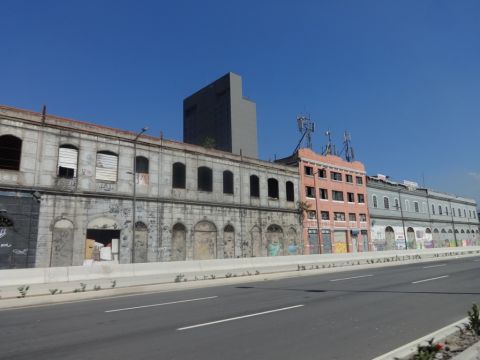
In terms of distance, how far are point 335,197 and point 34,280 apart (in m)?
38.7

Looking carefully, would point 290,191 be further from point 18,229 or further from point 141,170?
point 18,229

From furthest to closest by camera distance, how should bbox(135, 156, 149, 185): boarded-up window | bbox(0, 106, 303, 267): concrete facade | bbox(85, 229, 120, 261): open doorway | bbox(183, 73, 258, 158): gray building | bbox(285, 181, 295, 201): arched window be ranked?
bbox(183, 73, 258, 158): gray building, bbox(285, 181, 295, 201): arched window, bbox(135, 156, 149, 185): boarded-up window, bbox(85, 229, 120, 261): open doorway, bbox(0, 106, 303, 267): concrete facade

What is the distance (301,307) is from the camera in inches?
421

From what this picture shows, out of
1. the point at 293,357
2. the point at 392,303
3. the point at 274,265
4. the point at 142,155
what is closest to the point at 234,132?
the point at 142,155

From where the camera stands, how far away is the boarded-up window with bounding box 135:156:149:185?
97.5ft

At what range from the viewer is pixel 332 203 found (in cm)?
4719

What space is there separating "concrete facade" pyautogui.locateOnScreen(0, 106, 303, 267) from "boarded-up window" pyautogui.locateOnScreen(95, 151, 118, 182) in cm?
8

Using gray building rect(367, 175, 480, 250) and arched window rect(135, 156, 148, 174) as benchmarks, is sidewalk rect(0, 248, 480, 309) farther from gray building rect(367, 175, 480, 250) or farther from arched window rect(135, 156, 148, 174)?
gray building rect(367, 175, 480, 250)

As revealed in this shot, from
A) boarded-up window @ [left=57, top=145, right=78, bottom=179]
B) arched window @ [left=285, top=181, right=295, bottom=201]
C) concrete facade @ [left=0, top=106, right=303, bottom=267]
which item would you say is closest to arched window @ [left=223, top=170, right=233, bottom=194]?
concrete facade @ [left=0, top=106, right=303, bottom=267]

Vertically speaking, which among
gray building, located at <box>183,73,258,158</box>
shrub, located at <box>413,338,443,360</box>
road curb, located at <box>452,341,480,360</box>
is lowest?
road curb, located at <box>452,341,480,360</box>

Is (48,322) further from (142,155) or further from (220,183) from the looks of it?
(220,183)

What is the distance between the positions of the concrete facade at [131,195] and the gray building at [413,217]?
21.6 meters

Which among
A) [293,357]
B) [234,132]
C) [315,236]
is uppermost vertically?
[234,132]

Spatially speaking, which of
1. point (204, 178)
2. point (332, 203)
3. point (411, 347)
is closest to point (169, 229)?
point (204, 178)
